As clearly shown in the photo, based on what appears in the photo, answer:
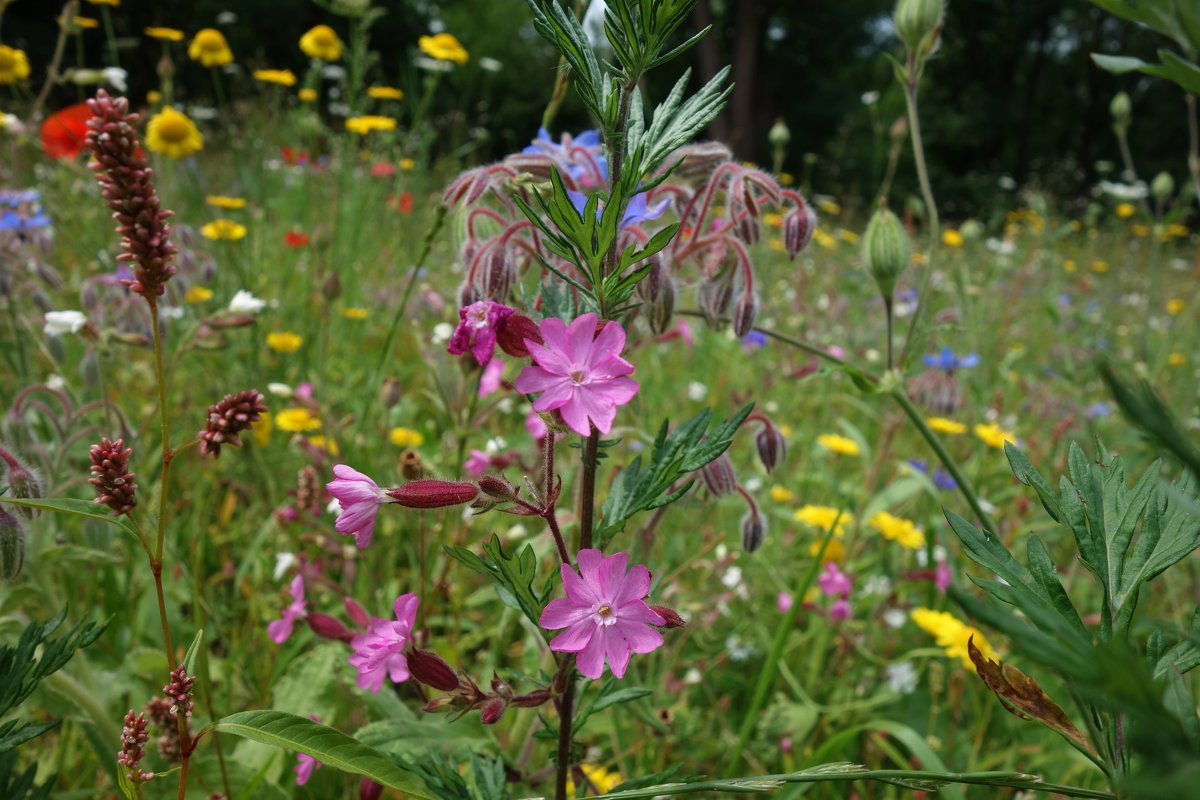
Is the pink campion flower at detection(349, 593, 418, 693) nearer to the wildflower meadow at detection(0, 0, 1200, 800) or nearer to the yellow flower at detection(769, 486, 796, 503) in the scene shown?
the wildflower meadow at detection(0, 0, 1200, 800)

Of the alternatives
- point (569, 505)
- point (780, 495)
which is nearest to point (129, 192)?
point (569, 505)

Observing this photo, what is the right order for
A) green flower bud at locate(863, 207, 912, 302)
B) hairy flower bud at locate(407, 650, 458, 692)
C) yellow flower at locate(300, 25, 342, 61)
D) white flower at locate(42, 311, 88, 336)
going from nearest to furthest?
hairy flower bud at locate(407, 650, 458, 692) < green flower bud at locate(863, 207, 912, 302) < white flower at locate(42, 311, 88, 336) < yellow flower at locate(300, 25, 342, 61)

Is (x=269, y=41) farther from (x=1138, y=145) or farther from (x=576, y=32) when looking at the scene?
(x=1138, y=145)

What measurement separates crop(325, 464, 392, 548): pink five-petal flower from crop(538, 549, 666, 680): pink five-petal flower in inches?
7.5

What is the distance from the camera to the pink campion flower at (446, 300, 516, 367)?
72cm

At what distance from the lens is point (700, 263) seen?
1.21 meters

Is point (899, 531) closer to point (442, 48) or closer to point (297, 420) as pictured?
point (297, 420)

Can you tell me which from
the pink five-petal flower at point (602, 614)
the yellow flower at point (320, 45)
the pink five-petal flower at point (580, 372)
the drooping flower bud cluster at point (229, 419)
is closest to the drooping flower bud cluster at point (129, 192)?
the drooping flower bud cluster at point (229, 419)

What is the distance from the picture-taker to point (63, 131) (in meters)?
2.70

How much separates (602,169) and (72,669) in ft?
3.68

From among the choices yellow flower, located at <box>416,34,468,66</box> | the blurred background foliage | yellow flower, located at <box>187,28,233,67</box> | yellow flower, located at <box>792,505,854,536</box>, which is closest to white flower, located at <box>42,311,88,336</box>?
yellow flower, located at <box>792,505,854,536</box>

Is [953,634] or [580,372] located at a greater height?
[580,372]

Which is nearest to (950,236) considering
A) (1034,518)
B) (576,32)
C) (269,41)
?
(1034,518)

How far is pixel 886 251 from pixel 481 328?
872 millimetres
